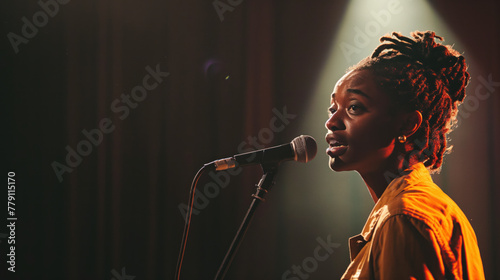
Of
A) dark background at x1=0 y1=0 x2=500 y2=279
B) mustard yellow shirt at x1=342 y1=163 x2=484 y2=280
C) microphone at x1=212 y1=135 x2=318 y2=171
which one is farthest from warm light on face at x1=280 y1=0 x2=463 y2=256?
mustard yellow shirt at x1=342 y1=163 x2=484 y2=280

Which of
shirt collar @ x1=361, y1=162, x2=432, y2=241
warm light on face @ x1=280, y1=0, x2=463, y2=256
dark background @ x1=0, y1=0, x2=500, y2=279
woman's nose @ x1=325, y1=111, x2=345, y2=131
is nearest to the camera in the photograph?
shirt collar @ x1=361, y1=162, x2=432, y2=241

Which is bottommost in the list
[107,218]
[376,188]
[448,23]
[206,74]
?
[376,188]

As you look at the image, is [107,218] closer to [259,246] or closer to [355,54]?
[259,246]

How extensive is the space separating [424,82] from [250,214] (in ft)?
2.46

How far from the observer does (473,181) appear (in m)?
3.14

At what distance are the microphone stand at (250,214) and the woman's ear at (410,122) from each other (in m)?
0.45

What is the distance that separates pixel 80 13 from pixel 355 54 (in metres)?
2.19

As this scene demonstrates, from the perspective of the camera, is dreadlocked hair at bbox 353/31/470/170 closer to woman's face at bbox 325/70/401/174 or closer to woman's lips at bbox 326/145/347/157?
woman's face at bbox 325/70/401/174

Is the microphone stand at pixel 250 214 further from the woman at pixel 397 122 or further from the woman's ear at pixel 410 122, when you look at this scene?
the woman's ear at pixel 410 122

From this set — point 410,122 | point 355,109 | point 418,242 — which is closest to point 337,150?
point 355,109

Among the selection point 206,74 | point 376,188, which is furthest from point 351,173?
point 376,188

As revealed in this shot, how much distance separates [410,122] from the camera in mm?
1337

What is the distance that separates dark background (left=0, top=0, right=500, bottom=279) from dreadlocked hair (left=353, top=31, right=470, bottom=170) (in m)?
1.73

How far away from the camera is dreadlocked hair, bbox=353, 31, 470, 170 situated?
1.34m
